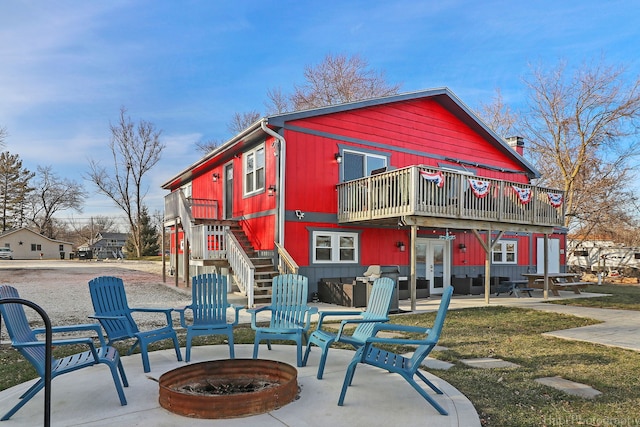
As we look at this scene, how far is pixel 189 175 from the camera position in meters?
19.2

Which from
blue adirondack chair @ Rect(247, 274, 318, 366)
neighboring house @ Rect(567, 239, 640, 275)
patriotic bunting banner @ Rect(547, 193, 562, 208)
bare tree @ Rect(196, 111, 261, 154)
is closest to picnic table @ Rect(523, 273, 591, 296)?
patriotic bunting banner @ Rect(547, 193, 562, 208)

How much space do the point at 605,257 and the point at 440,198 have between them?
19.5m

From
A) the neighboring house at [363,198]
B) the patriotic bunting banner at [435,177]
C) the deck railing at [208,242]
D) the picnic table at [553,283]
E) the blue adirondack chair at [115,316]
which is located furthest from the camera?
the picnic table at [553,283]

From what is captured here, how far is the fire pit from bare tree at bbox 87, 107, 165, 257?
126 ft

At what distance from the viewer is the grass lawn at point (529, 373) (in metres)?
3.57

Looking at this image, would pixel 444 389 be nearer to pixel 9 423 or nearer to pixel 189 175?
pixel 9 423

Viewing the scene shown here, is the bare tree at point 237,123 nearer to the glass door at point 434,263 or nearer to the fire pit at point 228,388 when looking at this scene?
the glass door at point 434,263

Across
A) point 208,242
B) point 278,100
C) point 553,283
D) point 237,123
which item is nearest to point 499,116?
point 278,100

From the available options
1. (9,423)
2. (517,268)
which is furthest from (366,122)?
(9,423)

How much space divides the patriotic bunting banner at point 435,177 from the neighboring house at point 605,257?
690 inches

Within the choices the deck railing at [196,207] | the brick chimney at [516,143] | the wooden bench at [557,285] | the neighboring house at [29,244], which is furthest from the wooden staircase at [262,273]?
the neighboring house at [29,244]

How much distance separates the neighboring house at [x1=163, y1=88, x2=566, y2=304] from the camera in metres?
11.3

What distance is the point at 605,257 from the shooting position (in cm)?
2506

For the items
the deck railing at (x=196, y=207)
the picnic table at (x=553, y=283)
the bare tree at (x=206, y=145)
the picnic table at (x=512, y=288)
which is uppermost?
the bare tree at (x=206, y=145)
